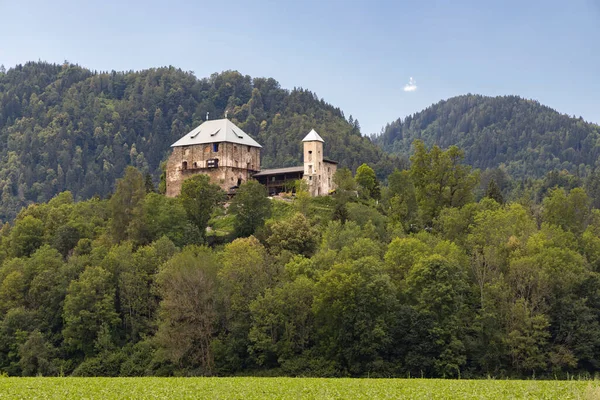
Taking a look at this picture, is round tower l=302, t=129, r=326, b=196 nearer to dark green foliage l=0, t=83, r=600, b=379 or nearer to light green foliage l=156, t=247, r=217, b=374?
dark green foliage l=0, t=83, r=600, b=379

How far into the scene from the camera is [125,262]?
6988 centimetres

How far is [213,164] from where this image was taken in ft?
321

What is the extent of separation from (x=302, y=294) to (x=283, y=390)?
27.6 m

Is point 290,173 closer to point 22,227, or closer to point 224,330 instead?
point 22,227

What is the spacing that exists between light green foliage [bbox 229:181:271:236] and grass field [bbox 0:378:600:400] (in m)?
43.5

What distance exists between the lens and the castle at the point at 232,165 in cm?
9531

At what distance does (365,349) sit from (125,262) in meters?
24.8

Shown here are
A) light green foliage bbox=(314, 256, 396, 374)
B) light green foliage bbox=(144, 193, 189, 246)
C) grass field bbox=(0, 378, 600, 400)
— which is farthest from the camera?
light green foliage bbox=(144, 193, 189, 246)

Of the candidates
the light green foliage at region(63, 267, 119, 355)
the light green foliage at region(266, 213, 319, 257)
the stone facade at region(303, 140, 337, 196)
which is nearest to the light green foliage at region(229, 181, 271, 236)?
the light green foliage at region(266, 213, 319, 257)

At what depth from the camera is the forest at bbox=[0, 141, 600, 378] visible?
5781 cm

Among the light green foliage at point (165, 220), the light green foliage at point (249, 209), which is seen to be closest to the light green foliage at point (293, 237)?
the light green foliage at point (249, 209)

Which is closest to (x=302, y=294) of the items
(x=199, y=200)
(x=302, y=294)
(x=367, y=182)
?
(x=302, y=294)

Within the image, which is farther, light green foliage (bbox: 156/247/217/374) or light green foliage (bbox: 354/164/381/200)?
light green foliage (bbox: 354/164/381/200)

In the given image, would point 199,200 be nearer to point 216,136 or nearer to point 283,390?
point 216,136
